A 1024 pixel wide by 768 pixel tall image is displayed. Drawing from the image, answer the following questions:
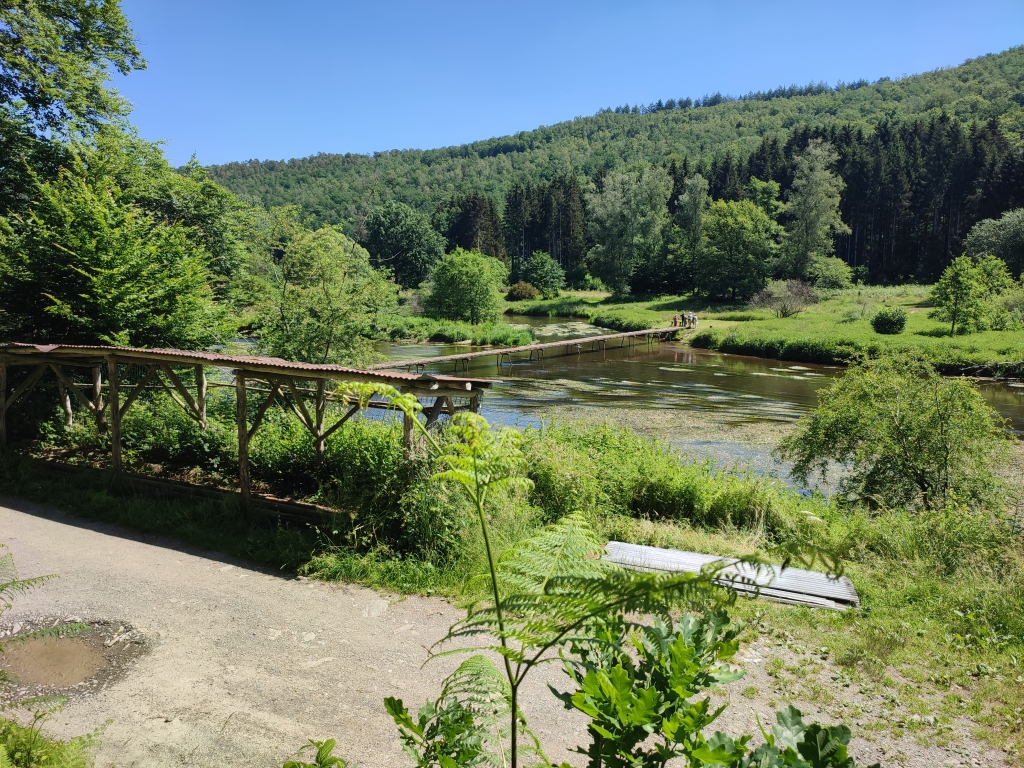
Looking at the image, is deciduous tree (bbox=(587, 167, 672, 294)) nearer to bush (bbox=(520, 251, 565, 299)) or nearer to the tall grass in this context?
bush (bbox=(520, 251, 565, 299))

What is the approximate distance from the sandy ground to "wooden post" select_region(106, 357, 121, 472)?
206cm

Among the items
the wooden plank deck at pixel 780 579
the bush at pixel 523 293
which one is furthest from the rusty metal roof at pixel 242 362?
the bush at pixel 523 293

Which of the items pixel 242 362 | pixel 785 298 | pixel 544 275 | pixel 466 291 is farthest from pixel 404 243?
pixel 242 362

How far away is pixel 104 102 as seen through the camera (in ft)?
64.0

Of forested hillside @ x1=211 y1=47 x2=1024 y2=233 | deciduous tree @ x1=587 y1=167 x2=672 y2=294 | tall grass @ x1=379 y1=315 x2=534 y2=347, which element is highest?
forested hillside @ x1=211 y1=47 x2=1024 y2=233

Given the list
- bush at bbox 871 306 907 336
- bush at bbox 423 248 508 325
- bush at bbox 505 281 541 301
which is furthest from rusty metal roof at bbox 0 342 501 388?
bush at bbox 505 281 541 301

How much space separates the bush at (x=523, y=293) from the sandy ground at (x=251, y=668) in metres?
69.0

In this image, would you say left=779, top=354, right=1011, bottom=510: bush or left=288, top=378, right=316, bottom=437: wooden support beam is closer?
left=288, top=378, right=316, bottom=437: wooden support beam

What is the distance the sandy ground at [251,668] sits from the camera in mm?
4426

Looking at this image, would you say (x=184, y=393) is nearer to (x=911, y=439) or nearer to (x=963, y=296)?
(x=911, y=439)

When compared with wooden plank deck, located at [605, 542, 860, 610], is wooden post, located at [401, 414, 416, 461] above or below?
above

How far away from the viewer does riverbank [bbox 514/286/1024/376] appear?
29469mm

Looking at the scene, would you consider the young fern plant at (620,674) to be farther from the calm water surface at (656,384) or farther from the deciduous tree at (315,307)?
the calm water surface at (656,384)

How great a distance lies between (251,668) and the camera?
538 cm
